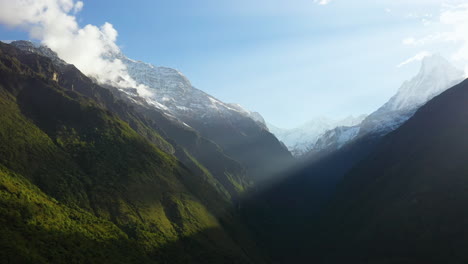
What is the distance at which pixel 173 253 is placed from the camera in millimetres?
173000

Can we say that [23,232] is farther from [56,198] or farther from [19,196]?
[56,198]

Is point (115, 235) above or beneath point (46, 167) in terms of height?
beneath

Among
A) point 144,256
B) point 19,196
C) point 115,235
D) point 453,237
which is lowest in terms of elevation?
point 453,237

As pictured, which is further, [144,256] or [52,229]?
[144,256]

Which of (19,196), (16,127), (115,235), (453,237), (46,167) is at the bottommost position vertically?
(453,237)

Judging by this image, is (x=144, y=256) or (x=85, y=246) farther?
(x=144, y=256)

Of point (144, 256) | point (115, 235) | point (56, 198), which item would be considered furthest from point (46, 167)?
point (144, 256)

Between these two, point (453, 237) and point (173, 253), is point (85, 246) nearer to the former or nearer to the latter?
point (173, 253)

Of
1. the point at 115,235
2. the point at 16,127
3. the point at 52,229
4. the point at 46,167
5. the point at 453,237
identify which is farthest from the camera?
the point at 453,237

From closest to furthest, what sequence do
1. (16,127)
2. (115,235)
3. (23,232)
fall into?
(23,232), (115,235), (16,127)

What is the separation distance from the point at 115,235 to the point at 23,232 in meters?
43.3

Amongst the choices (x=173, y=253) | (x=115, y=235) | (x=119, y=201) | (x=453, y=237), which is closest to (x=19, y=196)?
(x=115, y=235)

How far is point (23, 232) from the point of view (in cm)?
11531

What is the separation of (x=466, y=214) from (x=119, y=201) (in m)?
190
